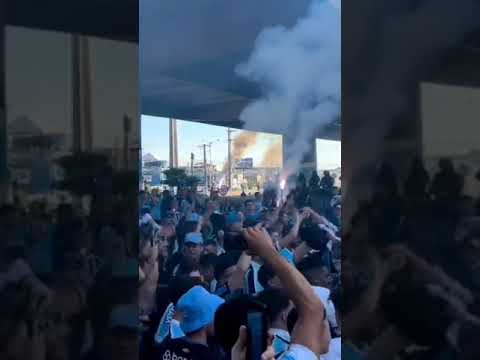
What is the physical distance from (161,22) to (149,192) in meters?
0.58

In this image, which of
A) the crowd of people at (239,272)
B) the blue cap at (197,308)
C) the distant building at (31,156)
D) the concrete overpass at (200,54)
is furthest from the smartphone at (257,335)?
the distant building at (31,156)

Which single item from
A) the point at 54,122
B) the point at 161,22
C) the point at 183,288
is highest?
the point at 161,22

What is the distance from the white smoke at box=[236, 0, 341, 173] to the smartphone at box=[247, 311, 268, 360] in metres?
0.50

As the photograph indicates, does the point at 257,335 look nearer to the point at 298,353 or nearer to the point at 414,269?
the point at 298,353

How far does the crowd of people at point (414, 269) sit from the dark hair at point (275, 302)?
0.19 m

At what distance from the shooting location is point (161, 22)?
1.90 m

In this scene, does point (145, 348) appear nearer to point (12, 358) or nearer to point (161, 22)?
point (12, 358)

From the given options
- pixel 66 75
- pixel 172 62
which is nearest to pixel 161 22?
pixel 172 62

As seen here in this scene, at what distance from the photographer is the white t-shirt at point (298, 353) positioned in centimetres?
180

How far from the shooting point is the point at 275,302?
1829 millimetres

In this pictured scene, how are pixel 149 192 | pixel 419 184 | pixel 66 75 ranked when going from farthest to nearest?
pixel 149 192 → pixel 66 75 → pixel 419 184

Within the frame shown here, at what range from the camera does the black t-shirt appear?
6.38 feet

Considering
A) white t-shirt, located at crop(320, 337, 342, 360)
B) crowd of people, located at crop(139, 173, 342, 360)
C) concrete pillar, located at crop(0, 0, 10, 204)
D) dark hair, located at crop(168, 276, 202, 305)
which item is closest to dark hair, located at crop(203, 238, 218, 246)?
crowd of people, located at crop(139, 173, 342, 360)

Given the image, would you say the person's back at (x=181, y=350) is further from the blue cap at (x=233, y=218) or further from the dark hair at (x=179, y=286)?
the blue cap at (x=233, y=218)
